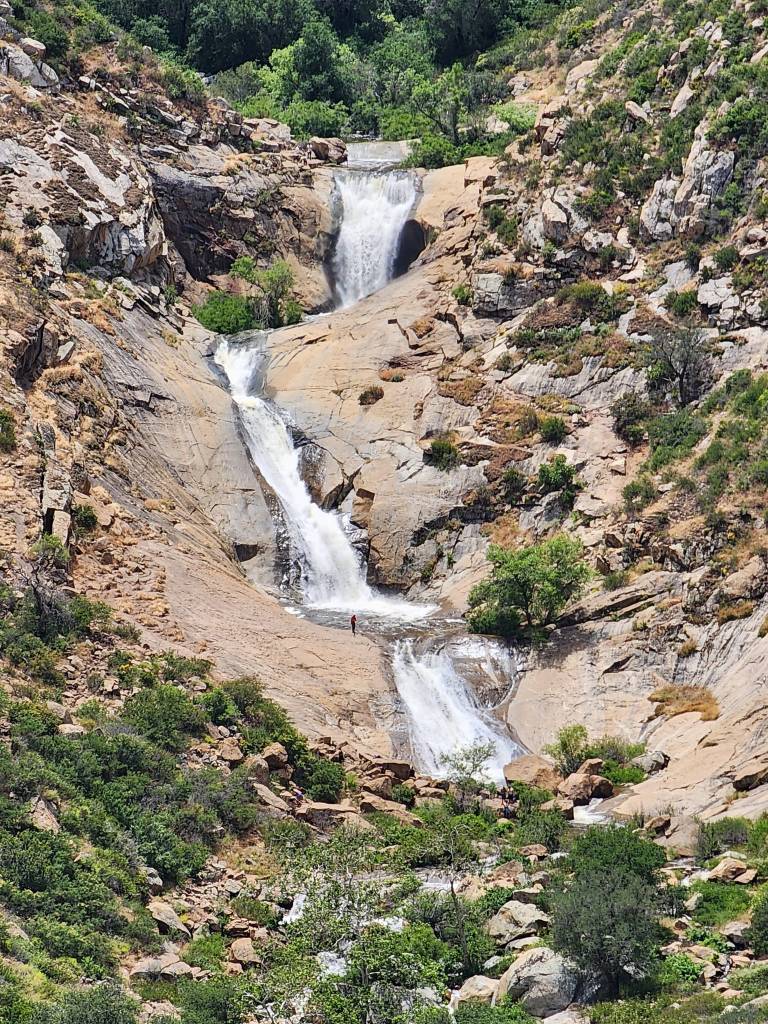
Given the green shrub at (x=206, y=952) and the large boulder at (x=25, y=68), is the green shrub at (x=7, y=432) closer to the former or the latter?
the green shrub at (x=206, y=952)

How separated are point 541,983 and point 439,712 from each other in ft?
61.9

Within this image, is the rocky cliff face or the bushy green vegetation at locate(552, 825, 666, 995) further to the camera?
the rocky cliff face

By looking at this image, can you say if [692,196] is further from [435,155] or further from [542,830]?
[542,830]

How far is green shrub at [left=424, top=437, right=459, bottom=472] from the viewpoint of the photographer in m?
53.7

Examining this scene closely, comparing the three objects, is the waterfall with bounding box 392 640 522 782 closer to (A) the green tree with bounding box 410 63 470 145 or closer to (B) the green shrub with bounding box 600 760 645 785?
(B) the green shrub with bounding box 600 760 645 785

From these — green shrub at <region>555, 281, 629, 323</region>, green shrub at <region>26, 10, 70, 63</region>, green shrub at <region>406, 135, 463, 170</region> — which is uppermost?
green shrub at <region>26, 10, 70, 63</region>

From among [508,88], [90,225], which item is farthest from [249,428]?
[508,88]

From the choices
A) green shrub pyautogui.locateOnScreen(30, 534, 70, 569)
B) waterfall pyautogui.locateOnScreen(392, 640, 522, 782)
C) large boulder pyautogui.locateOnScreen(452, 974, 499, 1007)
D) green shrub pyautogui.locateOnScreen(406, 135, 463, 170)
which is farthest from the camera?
green shrub pyautogui.locateOnScreen(406, 135, 463, 170)

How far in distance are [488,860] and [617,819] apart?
3938 millimetres

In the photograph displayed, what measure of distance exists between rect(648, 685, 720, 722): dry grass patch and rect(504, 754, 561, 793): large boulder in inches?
154

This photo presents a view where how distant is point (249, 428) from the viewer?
185 ft

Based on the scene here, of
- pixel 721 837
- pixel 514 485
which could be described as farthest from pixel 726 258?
pixel 721 837

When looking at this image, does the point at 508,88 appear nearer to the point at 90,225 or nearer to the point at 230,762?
the point at 90,225

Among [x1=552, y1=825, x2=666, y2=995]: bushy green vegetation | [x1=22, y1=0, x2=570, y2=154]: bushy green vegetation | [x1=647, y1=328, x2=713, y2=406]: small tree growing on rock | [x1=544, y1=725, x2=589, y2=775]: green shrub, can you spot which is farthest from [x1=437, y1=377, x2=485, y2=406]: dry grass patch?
[x1=552, y1=825, x2=666, y2=995]: bushy green vegetation
